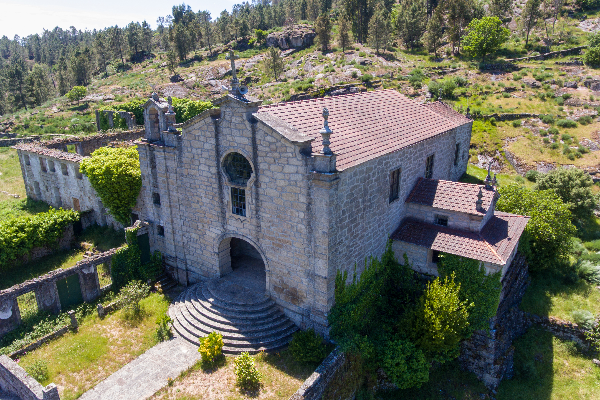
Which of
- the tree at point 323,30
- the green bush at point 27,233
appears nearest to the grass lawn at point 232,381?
the green bush at point 27,233

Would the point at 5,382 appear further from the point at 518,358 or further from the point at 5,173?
the point at 5,173

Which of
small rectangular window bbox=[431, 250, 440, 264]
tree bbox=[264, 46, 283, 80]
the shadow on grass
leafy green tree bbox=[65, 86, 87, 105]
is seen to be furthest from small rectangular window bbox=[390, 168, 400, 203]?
leafy green tree bbox=[65, 86, 87, 105]

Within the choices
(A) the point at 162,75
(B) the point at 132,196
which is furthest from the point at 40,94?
Answer: (B) the point at 132,196

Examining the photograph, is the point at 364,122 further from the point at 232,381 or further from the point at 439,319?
the point at 232,381

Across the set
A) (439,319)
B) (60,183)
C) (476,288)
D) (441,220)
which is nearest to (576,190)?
(441,220)

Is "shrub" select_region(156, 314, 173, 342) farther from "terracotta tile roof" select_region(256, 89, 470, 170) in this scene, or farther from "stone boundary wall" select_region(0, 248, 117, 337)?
"terracotta tile roof" select_region(256, 89, 470, 170)

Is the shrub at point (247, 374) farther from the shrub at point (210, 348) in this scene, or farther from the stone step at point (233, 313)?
the stone step at point (233, 313)
